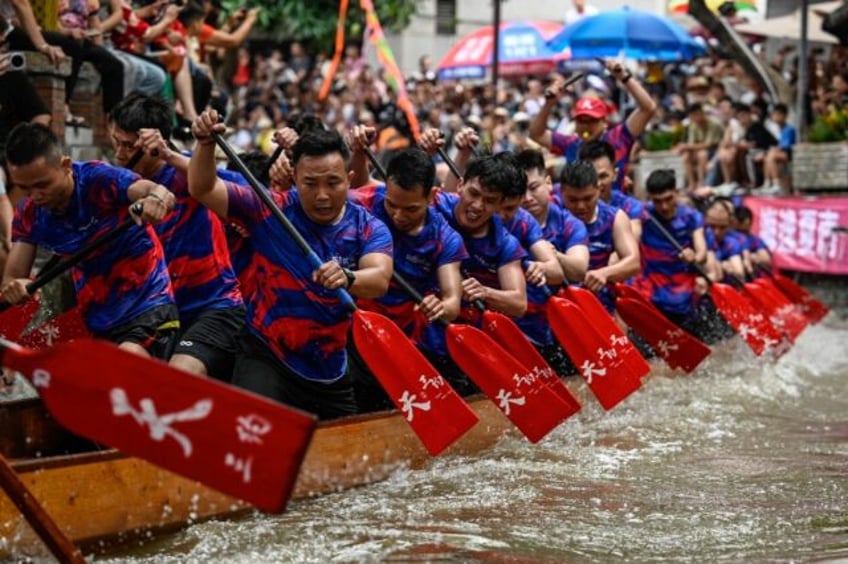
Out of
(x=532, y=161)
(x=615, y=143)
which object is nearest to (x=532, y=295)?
(x=532, y=161)

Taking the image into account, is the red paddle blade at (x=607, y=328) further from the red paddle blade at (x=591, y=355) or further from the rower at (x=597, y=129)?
the rower at (x=597, y=129)

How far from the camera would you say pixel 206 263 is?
7.01 meters

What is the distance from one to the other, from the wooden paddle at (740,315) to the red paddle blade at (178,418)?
25.7ft

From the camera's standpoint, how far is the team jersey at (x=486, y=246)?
26.0ft

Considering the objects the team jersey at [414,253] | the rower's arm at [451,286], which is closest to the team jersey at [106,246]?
the team jersey at [414,253]

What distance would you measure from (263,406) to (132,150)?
3.23 metres

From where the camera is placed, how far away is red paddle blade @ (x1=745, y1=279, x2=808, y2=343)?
1296cm

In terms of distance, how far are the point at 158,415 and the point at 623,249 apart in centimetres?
593

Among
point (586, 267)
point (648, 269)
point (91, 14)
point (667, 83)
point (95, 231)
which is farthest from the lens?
point (667, 83)

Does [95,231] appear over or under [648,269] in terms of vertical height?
over

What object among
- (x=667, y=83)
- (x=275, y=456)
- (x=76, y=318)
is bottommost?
Answer: (x=667, y=83)

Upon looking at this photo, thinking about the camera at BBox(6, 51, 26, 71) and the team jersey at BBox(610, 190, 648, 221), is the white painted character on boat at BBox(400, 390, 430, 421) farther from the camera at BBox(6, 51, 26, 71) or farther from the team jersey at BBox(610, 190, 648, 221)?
the team jersey at BBox(610, 190, 648, 221)

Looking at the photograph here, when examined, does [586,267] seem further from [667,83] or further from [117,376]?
[667,83]

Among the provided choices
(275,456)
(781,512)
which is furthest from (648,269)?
(275,456)
